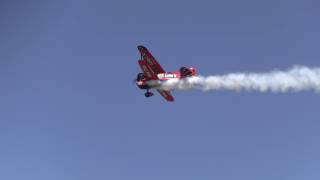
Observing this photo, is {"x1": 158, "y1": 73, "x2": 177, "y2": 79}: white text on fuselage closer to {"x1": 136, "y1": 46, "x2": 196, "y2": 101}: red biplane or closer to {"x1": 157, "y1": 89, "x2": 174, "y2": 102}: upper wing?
{"x1": 136, "y1": 46, "x2": 196, "y2": 101}: red biplane

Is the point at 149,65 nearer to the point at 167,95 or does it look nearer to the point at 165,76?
the point at 165,76

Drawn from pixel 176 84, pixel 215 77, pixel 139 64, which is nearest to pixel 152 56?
pixel 139 64

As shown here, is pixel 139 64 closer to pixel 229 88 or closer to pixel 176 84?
pixel 176 84

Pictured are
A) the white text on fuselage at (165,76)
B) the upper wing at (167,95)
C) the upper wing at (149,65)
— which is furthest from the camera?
the upper wing at (167,95)

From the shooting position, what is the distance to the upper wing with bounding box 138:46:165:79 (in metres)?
60.9

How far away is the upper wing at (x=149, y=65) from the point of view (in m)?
60.9

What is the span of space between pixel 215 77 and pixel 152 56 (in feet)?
32.8

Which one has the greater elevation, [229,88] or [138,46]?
[138,46]

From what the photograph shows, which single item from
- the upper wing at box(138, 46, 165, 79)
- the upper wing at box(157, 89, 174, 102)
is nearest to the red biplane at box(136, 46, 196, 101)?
the upper wing at box(138, 46, 165, 79)

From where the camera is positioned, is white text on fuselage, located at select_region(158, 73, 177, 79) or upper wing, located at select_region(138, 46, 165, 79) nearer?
white text on fuselage, located at select_region(158, 73, 177, 79)

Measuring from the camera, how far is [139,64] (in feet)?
202

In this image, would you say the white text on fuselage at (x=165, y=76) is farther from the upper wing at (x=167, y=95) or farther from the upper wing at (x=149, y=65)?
the upper wing at (x=167, y=95)

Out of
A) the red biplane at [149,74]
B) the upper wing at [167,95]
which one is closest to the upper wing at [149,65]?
the red biplane at [149,74]

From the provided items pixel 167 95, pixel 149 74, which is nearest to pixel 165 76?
pixel 149 74
